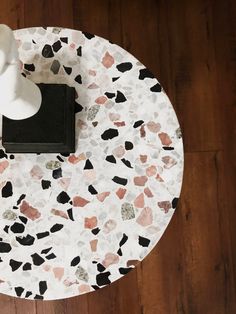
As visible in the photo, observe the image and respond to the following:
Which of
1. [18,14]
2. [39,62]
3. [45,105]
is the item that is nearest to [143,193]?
[45,105]

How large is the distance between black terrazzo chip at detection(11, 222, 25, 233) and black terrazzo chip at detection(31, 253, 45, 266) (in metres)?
0.07

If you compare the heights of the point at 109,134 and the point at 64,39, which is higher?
the point at 64,39

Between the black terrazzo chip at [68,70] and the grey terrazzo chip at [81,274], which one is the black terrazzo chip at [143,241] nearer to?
the grey terrazzo chip at [81,274]

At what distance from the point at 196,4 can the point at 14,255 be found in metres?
1.05

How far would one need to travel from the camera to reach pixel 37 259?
1.10m

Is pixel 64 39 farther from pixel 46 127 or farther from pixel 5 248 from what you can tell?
pixel 5 248

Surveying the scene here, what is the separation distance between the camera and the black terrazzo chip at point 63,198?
1.12m

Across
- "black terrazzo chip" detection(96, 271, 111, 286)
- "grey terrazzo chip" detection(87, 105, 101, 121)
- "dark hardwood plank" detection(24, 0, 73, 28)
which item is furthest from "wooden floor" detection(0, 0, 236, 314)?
"grey terrazzo chip" detection(87, 105, 101, 121)

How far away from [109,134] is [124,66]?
0.59 ft

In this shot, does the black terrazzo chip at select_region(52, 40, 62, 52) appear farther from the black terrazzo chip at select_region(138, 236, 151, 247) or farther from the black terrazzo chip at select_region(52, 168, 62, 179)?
the black terrazzo chip at select_region(138, 236, 151, 247)

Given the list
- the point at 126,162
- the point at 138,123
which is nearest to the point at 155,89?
the point at 138,123

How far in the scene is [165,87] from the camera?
152 centimetres

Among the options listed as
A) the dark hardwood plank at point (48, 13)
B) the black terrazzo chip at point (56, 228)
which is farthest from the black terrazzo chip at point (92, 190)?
the dark hardwood plank at point (48, 13)

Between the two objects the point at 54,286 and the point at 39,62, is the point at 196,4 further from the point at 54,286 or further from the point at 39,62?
the point at 54,286
